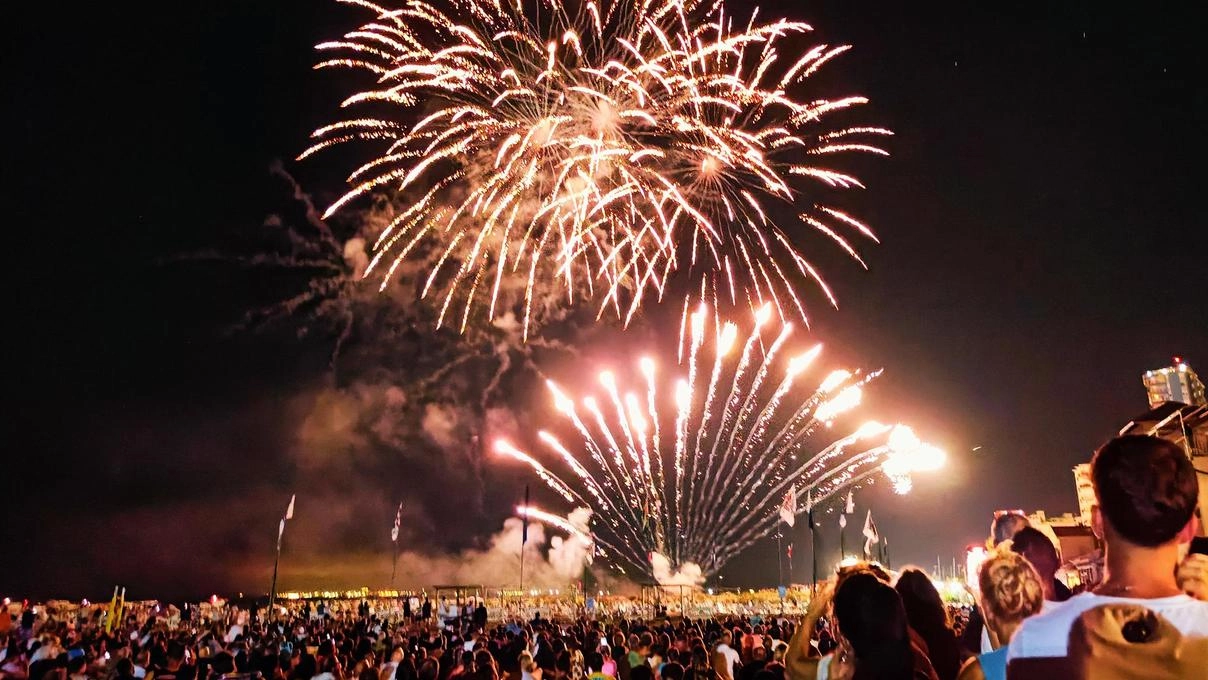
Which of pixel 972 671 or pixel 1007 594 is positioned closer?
pixel 972 671

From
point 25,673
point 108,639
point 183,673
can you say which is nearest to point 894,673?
point 183,673

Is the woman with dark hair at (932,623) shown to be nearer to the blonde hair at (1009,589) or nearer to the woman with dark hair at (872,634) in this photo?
the blonde hair at (1009,589)

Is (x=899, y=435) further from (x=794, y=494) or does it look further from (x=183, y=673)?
(x=183, y=673)

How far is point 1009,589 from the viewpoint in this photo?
162 inches

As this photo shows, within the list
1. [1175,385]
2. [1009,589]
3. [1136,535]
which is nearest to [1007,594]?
[1009,589]

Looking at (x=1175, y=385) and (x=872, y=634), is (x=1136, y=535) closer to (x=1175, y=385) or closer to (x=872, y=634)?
(x=872, y=634)

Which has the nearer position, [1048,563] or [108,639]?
[1048,563]

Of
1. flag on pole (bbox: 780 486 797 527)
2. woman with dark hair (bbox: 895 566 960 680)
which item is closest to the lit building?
flag on pole (bbox: 780 486 797 527)

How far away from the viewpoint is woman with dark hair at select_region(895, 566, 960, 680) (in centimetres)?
440

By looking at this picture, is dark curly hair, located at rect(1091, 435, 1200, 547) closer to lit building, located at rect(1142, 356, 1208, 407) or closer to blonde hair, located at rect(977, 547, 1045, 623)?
blonde hair, located at rect(977, 547, 1045, 623)

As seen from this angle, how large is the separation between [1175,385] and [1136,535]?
86.9m

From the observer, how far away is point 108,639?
656 inches

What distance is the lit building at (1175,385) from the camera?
72.0 meters

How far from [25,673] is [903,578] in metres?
12.3
